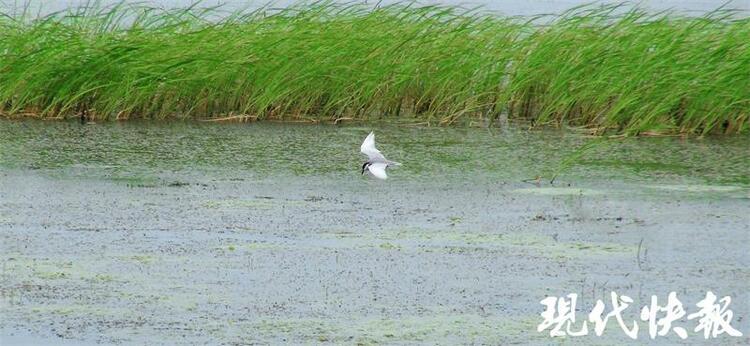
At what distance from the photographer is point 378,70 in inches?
357

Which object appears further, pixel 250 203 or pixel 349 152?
pixel 349 152

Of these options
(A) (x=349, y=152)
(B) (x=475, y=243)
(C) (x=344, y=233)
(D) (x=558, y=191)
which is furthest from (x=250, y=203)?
(A) (x=349, y=152)

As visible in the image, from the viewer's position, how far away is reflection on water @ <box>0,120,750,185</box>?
23.7 feet

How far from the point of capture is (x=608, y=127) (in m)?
8.64

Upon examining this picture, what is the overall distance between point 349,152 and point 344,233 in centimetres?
225

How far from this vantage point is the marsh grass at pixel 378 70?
339 inches

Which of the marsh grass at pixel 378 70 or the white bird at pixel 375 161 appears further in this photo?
the marsh grass at pixel 378 70

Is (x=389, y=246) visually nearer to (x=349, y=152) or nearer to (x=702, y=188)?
(x=702, y=188)

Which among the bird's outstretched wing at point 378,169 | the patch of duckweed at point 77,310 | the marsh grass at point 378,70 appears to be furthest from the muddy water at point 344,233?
the marsh grass at point 378,70

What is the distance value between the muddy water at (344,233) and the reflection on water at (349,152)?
2 centimetres

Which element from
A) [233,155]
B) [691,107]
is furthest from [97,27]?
[691,107]

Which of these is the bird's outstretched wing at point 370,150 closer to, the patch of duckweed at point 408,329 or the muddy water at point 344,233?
the muddy water at point 344,233

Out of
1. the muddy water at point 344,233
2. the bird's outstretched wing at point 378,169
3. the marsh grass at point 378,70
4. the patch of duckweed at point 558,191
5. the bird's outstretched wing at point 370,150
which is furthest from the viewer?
the marsh grass at point 378,70

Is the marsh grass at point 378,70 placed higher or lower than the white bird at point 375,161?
higher
